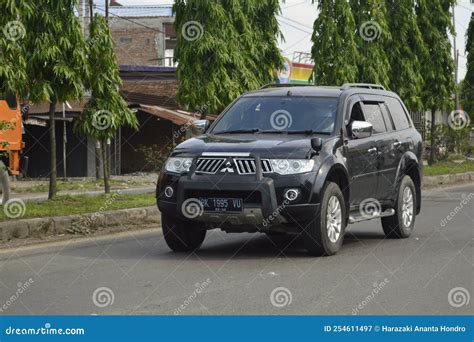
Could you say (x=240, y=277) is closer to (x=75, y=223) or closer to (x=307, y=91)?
(x=307, y=91)

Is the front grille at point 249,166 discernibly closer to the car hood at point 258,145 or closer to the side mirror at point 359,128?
the car hood at point 258,145

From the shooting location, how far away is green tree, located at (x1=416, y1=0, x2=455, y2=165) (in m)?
29.9

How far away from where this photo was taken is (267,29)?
69.5 ft

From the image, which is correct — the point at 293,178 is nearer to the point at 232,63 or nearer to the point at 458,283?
the point at 458,283

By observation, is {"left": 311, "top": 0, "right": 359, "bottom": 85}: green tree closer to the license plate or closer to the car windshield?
the car windshield

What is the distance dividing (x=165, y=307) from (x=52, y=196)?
8.38 m

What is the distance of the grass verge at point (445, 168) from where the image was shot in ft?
88.4

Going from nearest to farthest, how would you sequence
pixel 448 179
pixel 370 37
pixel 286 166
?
pixel 286 166
pixel 448 179
pixel 370 37

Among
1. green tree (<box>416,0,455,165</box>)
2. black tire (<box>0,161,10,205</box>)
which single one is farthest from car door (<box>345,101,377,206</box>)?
green tree (<box>416,0,455,165</box>)

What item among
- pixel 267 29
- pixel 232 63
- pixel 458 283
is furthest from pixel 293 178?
pixel 267 29

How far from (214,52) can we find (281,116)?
29.8 ft

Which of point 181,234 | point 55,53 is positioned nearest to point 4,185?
point 55,53

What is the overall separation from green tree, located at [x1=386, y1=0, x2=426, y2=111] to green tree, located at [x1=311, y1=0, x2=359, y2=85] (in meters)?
3.30

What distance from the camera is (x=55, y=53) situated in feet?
45.3
